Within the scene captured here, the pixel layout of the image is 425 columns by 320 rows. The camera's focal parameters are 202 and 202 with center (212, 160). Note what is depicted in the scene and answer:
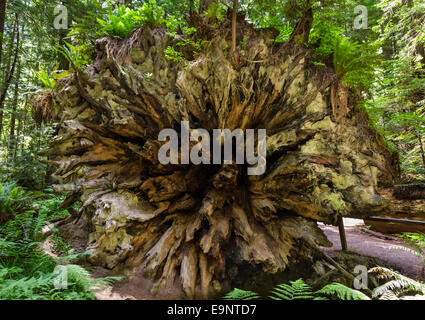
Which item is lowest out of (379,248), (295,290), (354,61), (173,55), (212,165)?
(379,248)

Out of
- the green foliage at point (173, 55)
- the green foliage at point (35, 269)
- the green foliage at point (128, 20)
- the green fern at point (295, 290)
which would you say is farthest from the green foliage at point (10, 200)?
the green fern at point (295, 290)

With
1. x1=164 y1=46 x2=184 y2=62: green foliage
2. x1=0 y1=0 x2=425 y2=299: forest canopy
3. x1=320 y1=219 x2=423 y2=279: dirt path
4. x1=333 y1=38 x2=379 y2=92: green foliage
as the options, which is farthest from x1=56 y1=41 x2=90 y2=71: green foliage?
x1=320 y1=219 x2=423 y2=279: dirt path

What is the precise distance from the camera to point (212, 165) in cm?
463

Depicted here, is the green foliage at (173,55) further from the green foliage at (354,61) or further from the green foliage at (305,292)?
the green foliage at (305,292)

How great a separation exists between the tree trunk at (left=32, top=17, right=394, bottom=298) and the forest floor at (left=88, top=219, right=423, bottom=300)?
0.33m

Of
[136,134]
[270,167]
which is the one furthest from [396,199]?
[136,134]

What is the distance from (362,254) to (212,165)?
4.30 m

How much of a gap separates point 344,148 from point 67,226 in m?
5.90

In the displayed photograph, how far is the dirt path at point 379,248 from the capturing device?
14.9 ft

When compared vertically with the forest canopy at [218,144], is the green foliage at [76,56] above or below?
above

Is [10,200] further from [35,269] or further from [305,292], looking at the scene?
[305,292]

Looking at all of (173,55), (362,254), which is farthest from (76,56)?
(362,254)

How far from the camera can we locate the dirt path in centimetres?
455
